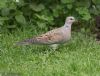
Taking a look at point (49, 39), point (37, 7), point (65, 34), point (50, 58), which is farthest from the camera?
point (37, 7)

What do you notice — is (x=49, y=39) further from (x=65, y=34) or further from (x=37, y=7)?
(x=37, y=7)

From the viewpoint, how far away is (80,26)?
9.95 metres

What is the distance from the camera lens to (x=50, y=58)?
26.2ft

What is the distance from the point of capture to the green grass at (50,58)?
7234mm

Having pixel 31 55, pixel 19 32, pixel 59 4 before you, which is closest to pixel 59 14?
pixel 59 4

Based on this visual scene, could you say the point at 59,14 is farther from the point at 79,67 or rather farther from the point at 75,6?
the point at 79,67

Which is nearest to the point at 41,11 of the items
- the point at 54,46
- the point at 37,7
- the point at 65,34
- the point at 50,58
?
the point at 37,7

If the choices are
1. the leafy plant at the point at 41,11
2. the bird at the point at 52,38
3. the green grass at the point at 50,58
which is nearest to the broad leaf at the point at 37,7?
the leafy plant at the point at 41,11

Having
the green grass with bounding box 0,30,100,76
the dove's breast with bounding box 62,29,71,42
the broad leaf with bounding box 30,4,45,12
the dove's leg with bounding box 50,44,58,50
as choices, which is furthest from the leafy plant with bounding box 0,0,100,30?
the dove's leg with bounding box 50,44,58,50

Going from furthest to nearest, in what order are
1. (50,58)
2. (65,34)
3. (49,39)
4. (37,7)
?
(37,7) < (65,34) < (49,39) < (50,58)

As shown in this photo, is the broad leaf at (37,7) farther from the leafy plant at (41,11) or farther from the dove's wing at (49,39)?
the dove's wing at (49,39)

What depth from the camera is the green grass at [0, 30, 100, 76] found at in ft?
23.7

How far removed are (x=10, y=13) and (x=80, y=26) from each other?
1.45 metres

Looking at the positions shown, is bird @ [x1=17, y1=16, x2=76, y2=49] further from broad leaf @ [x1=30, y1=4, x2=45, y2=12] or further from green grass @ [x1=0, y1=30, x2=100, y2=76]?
broad leaf @ [x1=30, y1=4, x2=45, y2=12]
